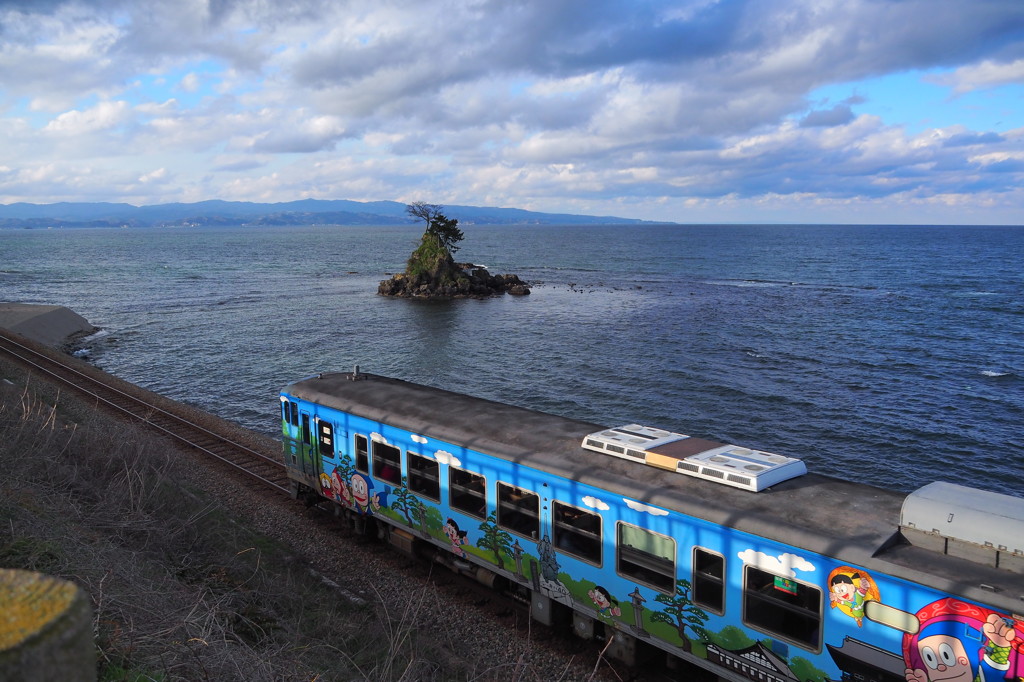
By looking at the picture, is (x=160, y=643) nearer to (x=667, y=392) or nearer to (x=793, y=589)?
(x=793, y=589)

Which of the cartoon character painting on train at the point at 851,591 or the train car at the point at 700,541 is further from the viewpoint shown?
the cartoon character painting on train at the point at 851,591

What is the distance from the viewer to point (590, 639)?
39.2ft

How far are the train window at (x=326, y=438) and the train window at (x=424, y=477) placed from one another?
2980 millimetres

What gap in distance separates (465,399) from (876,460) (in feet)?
65.3

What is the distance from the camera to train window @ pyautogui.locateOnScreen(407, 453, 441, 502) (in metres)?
13.4

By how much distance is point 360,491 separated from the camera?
15383 millimetres

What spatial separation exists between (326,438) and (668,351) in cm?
3333

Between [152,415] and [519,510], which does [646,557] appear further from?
[152,415]

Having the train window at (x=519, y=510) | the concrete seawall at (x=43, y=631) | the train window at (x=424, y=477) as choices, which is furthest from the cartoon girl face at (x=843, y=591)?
the concrete seawall at (x=43, y=631)

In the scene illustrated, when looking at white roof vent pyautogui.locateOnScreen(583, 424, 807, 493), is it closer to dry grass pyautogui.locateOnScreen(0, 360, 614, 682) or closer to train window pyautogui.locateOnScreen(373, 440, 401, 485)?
dry grass pyautogui.locateOnScreen(0, 360, 614, 682)

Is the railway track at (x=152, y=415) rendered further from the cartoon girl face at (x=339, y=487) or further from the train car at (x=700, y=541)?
the train car at (x=700, y=541)

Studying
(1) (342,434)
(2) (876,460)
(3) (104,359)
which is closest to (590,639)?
(1) (342,434)

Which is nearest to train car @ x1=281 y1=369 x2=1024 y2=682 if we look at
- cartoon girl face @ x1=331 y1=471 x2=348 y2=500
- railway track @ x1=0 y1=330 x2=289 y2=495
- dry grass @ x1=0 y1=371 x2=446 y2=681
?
cartoon girl face @ x1=331 y1=471 x2=348 y2=500

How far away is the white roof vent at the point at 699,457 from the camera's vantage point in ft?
33.1
